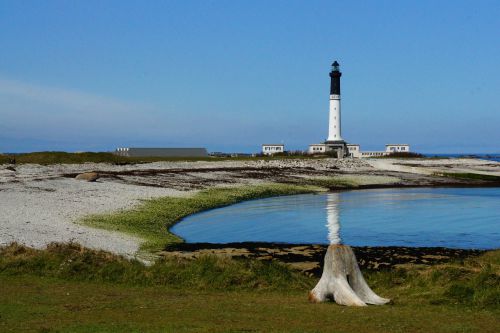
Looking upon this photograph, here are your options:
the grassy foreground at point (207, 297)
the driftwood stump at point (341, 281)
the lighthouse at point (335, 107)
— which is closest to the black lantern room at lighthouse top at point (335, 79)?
the lighthouse at point (335, 107)

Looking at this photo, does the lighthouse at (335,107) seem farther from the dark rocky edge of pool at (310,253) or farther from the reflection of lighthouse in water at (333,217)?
the dark rocky edge of pool at (310,253)

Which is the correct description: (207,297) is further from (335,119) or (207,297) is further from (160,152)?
(160,152)

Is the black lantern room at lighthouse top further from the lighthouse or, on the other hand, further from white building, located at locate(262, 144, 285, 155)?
white building, located at locate(262, 144, 285, 155)

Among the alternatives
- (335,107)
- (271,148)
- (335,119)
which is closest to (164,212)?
(335,107)

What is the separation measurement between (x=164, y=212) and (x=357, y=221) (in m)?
13.1

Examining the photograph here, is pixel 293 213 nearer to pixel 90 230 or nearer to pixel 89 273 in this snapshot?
pixel 90 230

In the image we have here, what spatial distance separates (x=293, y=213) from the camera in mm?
46125

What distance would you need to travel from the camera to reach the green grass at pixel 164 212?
3050 centimetres

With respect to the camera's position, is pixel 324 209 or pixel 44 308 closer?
pixel 44 308

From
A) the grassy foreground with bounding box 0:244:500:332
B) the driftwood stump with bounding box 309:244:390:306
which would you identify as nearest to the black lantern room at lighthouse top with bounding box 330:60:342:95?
the grassy foreground with bounding box 0:244:500:332

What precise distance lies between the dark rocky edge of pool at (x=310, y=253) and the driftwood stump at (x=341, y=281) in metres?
7.51

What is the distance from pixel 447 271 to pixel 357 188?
5940 cm

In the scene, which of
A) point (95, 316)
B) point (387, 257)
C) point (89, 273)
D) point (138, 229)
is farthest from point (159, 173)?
point (95, 316)

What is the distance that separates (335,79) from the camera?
133m
